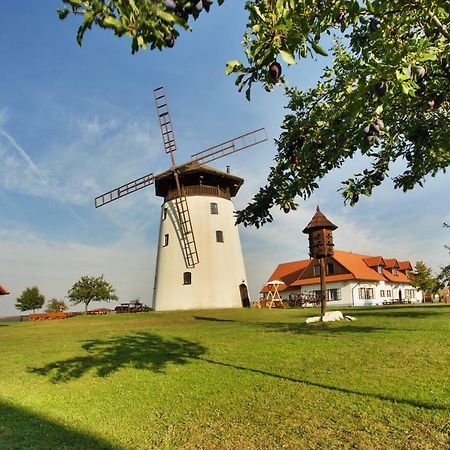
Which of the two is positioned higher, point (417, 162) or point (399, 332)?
point (417, 162)

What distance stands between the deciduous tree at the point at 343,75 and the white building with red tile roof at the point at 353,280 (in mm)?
43334

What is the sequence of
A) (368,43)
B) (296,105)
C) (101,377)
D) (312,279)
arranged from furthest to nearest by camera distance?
(312,279), (101,377), (296,105), (368,43)

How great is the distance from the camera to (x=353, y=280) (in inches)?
1891

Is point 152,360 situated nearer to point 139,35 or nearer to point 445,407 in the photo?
point 445,407

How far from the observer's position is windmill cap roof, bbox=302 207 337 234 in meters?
20.5

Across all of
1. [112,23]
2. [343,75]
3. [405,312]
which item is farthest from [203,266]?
[112,23]

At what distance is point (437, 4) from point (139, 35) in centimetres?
324

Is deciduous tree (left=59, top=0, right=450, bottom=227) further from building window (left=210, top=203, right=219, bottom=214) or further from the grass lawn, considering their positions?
building window (left=210, top=203, right=219, bottom=214)

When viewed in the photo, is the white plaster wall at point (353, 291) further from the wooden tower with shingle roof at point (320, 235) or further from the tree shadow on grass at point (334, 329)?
the tree shadow on grass at point (334, 329)

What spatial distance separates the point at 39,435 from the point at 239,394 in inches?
150

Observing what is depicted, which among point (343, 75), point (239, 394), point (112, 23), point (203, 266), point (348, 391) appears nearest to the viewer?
point (112, 23)

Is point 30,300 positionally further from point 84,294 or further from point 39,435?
point 39,435

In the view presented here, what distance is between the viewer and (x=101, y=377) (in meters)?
10.9

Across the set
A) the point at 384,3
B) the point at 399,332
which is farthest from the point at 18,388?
the point at 399,332
